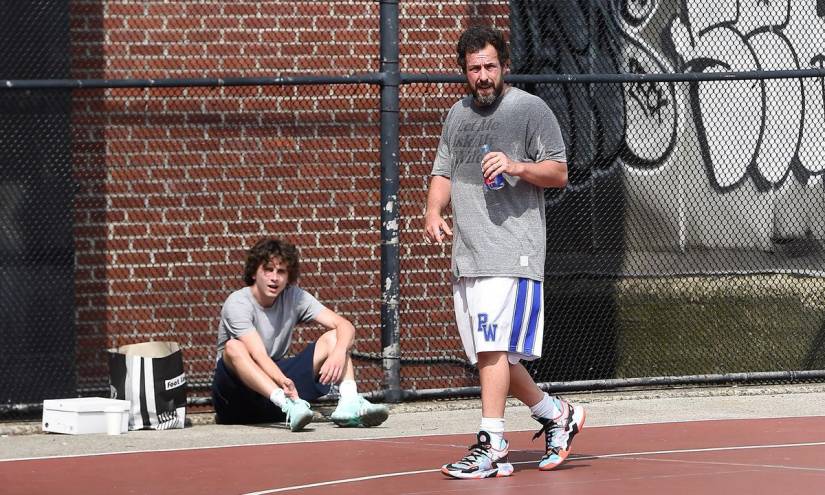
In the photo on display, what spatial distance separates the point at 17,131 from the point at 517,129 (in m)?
3.50

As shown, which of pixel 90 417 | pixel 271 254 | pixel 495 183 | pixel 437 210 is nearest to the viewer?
pixel 495 183

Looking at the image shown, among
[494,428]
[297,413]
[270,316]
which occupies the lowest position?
[297,413]

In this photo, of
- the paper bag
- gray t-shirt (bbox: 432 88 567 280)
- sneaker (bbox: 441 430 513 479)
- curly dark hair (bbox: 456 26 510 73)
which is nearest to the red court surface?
sneaker (bbox: 441 430 513 479)

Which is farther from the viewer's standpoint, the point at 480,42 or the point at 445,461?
the point at 445,461

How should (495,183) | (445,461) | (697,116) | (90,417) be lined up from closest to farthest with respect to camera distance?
1. (495,183)
2. (445,461)
3. (90,417)
4. (697,116)

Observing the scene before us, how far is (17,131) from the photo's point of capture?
28.5 ft

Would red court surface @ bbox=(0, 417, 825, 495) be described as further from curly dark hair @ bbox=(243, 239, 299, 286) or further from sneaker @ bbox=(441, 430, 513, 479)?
→ curly dark hair @ bbox=(243, 239, 299, 286)

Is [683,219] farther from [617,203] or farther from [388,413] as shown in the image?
[388,413]

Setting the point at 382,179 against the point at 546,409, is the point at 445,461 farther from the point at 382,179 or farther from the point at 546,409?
the point at 382,179

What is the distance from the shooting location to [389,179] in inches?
356

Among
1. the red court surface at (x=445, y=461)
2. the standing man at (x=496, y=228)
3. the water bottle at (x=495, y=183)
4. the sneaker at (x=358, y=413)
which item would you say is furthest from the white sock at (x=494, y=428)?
the sneaker at (x=358, y=413)

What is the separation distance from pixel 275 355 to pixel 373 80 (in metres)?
1.80

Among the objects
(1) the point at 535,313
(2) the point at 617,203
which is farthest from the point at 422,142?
(1) the point at 535,313

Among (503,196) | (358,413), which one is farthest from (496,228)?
(358,413)
